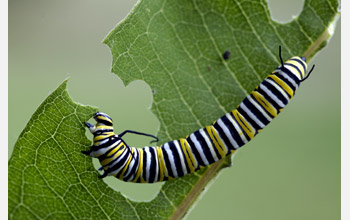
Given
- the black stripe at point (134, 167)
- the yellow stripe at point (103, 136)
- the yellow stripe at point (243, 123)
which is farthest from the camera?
the yellow stripe at point (243, 123)

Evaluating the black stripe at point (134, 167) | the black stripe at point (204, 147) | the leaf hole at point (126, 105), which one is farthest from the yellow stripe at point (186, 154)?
the leaf hole at point (126, 105)

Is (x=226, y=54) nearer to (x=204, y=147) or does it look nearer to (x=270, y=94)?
(x=270, y=94)

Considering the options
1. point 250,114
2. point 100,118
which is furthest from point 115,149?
point 250,114

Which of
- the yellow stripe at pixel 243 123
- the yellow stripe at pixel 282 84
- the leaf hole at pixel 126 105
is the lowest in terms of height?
the yellow stripe at pixel 243 123

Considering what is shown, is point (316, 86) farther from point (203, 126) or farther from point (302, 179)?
point (203, 126)

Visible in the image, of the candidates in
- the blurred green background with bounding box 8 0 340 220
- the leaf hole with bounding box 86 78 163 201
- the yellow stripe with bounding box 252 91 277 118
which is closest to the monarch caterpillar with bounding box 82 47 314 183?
the yellow stripe with bounding box 252 91 277 118

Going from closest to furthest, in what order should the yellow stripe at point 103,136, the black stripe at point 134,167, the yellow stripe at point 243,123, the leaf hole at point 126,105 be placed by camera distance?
1. the yellow stripe at point 103,136
2. the black stripe at point 134,167
3. the yellow stripe at point 243,123
4. the leaf hole at point 126,105

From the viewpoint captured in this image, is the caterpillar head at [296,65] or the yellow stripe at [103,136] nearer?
the yellow stripe at [103,136]

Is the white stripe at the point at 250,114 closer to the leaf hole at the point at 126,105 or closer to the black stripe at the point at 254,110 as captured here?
the black stripe at the point at 254,110

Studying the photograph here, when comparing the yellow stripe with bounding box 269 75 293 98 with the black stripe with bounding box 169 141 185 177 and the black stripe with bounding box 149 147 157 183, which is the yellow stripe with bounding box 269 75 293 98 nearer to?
the black stripe with bounding box 169 141 185 177
